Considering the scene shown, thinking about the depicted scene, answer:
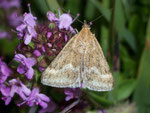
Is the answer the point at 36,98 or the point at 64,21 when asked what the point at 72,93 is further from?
the point at 64,21

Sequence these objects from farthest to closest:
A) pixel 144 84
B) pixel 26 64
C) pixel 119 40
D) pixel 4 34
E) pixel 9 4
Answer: pixel 9 4
pixel 4 34
pixel 119 40
pixel 144 84
pixel 26 64

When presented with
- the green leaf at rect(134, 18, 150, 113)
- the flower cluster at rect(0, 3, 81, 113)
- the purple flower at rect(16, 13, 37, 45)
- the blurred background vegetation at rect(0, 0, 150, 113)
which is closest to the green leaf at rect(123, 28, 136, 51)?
the blurred background vegetation at rect(0, 0, 150, 113)

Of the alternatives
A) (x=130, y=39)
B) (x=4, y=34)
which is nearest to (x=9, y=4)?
(x=4, y=34)

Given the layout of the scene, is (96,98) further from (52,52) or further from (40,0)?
(40,0)

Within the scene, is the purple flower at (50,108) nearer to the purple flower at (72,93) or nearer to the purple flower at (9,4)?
the purple flower at (72,93)

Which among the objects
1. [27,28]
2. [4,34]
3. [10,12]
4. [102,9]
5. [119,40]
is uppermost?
[10,12]

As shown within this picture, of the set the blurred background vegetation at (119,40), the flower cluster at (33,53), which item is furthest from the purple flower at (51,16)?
the blurred background vegetation at (119,40)
